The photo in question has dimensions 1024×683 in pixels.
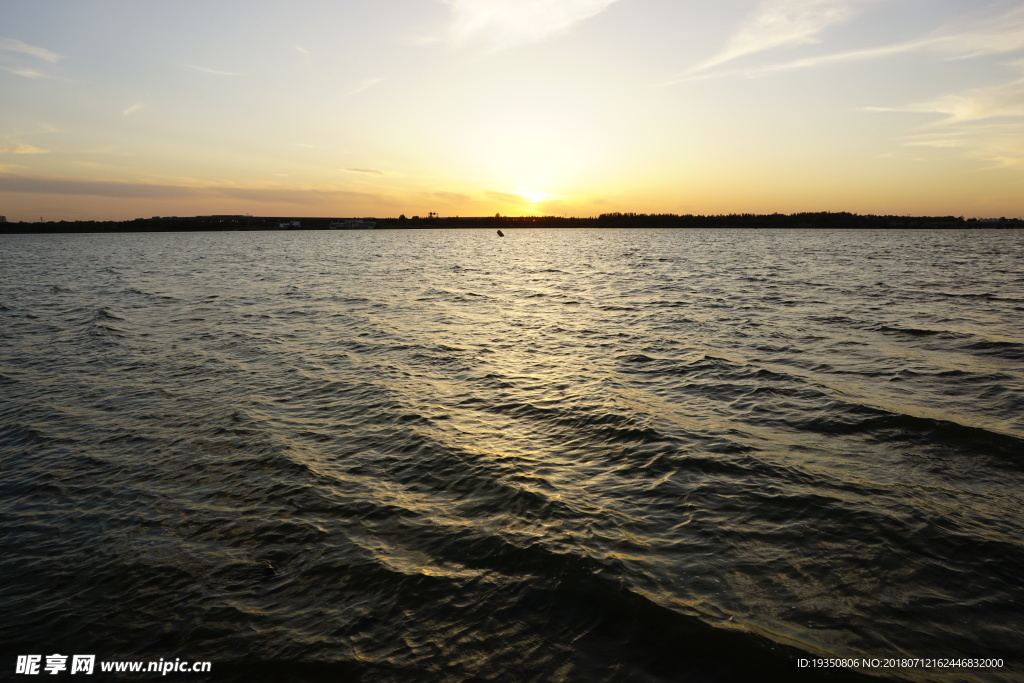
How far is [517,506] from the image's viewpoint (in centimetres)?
983

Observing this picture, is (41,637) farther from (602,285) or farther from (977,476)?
(602,285)

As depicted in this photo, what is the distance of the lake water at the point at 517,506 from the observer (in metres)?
6.64

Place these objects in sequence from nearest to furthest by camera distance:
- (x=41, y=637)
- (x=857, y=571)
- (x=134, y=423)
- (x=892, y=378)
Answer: (x=41, y=637)
(x=857, y=571)
(x=134, y=423)
(x=892, y=378)

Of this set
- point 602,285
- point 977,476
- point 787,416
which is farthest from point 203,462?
point 602,285

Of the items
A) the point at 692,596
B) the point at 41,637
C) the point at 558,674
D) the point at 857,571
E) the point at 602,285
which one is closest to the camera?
the point at 558,674

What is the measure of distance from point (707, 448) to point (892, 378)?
9.33 meters

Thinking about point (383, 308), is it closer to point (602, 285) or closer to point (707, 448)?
point (602, 285)

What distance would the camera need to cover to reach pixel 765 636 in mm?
6629

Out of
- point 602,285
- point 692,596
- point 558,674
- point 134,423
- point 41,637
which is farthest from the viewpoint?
point 602,285

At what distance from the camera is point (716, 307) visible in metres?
33.8

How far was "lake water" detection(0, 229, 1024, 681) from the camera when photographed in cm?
664

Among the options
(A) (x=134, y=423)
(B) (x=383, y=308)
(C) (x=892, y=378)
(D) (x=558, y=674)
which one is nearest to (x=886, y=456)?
(C) (x=892, y=378)

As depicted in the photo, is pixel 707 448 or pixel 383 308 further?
pixel 383 308

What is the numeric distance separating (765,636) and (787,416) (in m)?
9.00
